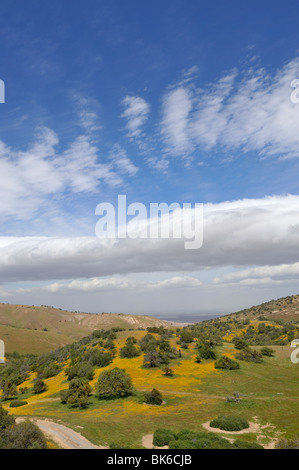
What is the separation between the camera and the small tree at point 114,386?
3962 centimetres

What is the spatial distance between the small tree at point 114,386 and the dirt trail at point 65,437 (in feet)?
45.4

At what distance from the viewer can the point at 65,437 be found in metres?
22.8

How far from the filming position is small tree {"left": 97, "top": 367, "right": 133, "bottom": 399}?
39.6 metres

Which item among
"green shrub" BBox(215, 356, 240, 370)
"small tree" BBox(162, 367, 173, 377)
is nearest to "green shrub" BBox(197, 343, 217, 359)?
"green shrub" BBox(215, 356, 240, 370)

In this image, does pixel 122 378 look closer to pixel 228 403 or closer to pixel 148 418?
pixel 148 418

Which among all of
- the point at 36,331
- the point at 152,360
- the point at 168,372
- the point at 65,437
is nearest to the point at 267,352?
the point at 168,372

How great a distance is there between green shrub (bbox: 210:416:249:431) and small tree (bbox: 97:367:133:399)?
17.1 m

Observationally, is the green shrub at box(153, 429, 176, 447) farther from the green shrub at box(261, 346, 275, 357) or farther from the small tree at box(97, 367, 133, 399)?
the green shrub at box(261, 346, 275, 357)

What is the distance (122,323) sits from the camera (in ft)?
646

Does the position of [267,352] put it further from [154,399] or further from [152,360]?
[154,399]

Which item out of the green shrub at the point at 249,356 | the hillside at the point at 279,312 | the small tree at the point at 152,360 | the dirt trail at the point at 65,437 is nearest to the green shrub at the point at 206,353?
the green shrub at the point at 249,356

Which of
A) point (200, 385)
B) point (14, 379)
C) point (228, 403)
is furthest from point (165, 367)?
point (14, 379)

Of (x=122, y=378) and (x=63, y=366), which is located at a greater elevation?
(x=122, y=378)
